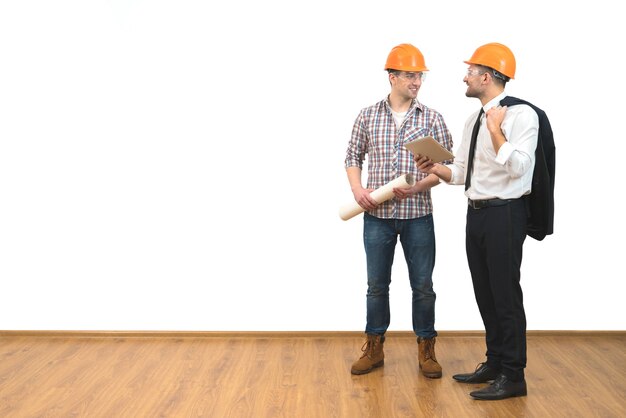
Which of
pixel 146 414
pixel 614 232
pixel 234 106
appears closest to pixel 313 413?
pixel 146 414

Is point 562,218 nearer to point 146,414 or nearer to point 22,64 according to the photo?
point 146,414

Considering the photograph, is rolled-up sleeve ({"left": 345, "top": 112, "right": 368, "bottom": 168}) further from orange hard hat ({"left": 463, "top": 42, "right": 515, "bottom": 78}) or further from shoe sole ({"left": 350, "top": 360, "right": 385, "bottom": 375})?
shoe sole ({"left": 350, "top": 360, "right": 385, "bottom": 375})

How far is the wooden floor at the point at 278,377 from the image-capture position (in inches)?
139

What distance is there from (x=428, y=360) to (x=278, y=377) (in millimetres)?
752

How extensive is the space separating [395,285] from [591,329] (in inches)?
47.2

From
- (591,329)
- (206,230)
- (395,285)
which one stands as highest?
(206,230)

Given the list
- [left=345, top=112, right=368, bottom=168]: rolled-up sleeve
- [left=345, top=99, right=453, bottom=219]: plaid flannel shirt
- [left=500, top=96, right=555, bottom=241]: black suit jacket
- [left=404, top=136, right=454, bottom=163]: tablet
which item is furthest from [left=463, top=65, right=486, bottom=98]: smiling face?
[left=345, top=112, right=368, bottom=168]: rolled-up sleeve

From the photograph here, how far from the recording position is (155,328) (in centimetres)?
488

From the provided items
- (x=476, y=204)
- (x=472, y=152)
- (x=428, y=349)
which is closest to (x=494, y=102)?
(x=472, y=152)

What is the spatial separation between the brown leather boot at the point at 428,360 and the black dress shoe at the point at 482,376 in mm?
120

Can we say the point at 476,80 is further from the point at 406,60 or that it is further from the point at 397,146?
the point at 397,146

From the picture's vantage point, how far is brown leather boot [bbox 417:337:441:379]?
A: 3.98 meters

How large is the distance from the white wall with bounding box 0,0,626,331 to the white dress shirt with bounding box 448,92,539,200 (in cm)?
110

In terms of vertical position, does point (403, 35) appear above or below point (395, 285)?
above
